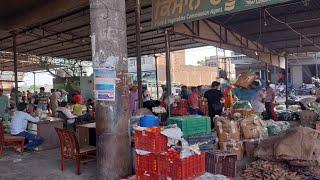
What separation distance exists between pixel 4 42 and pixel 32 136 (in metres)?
11.5

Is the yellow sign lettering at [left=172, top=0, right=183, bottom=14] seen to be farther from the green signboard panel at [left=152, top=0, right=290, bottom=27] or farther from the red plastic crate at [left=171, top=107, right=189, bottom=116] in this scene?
the red plastic crate at [left=171, top=107, right=189, bottom=116]

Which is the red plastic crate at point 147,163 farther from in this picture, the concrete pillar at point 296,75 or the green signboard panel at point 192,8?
the concrete pillar at point 296,75

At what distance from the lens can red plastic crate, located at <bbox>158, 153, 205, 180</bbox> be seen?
4.86 meters

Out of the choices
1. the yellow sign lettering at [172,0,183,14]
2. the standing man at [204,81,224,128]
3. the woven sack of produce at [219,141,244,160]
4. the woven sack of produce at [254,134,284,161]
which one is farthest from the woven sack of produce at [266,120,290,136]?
the yellow sign lettering at [172,0,183,14]

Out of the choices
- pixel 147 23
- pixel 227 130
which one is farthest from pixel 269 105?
pixel 227 130

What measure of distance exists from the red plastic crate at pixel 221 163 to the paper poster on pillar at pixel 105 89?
184 cm

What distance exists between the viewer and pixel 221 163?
5.86m

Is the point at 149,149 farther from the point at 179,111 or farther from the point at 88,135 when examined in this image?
the point at 179,111

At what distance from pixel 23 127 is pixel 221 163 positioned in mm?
5281

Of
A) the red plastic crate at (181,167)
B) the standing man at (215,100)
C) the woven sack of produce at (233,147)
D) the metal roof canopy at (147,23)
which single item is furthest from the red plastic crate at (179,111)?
the red plastic crate at (181,167)

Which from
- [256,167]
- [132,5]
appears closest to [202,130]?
[256,167]

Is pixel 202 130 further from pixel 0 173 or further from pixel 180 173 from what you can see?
pixel 0 173

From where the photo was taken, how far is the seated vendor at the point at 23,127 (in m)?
8.77

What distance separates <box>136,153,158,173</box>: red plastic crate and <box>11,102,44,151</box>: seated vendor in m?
4.35
